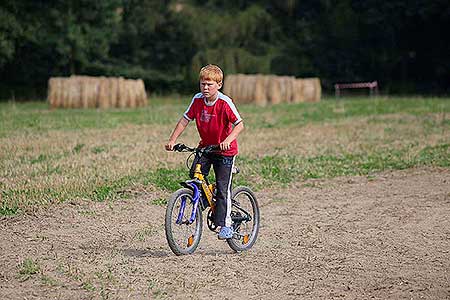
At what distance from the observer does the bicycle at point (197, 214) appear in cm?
867

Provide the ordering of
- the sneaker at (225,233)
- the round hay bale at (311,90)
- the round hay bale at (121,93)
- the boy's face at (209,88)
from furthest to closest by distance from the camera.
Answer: the round hay bale at (311,90) < the round hay bale at (121,93) < the sneaker at (225,233) < the boy's face at (209,88)

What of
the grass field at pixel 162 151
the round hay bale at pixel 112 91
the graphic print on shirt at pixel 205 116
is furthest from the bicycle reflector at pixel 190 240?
the round hay bale at pixel 112 91

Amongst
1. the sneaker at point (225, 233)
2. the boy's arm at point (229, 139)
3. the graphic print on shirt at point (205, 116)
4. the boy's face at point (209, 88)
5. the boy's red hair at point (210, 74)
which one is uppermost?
the boy's red hair at point (210, 74)

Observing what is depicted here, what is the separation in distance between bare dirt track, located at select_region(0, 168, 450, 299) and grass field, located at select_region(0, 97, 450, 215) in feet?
3.94

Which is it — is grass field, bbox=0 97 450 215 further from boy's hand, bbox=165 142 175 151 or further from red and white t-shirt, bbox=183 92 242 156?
red and white t-shirt, bbox=183 92 242 156

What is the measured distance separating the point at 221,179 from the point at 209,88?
959mm

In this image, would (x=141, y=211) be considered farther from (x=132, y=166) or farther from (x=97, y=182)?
(x=132, y=166)

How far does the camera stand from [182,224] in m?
8.88

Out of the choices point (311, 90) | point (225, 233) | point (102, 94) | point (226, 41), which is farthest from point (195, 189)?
point (226, 41)

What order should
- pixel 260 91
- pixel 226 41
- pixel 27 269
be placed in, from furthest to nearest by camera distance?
1. pixel 226 41
2. pixel 260 91
3. pixel 27 269

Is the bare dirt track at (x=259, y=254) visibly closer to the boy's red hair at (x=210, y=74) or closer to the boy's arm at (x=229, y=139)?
the boy's arm at (x=229, y=139)

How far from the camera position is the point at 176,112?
34.0 meters

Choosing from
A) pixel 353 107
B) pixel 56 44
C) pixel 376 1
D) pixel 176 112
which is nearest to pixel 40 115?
pixel 176 112

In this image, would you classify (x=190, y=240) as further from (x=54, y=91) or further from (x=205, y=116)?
(x=54, y=91)
